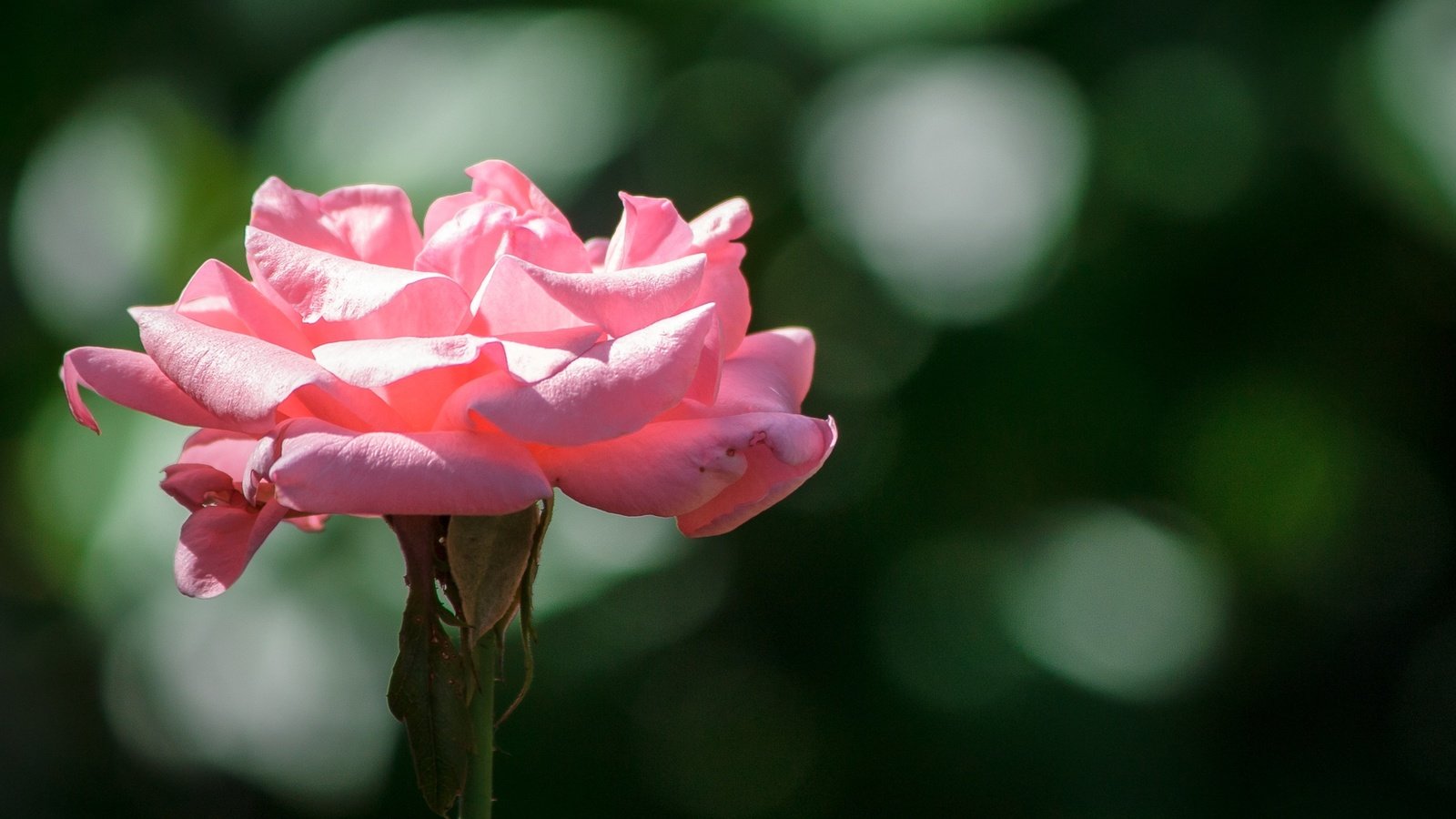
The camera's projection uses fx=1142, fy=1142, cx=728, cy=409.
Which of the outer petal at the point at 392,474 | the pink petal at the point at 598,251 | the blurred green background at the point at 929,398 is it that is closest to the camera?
the outer petal at the point at 392,474

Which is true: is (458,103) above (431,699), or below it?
below

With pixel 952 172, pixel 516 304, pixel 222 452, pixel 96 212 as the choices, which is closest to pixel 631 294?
pixel 516 304

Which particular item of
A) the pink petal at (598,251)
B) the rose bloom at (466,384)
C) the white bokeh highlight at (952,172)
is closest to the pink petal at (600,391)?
the rose bloom at (466,384)

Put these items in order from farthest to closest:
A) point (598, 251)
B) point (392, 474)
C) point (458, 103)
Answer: point (458, 103) → point (598, 251) → point (392, 474)

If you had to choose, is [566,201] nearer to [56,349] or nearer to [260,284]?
[56,349]

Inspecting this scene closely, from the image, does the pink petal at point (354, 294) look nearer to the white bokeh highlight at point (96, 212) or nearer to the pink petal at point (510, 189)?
the pink petal at point (510, 189)

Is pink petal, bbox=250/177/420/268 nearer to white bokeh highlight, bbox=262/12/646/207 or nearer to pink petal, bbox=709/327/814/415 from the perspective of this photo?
pink petal, bbox=709/327/814/415

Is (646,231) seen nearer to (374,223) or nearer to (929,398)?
(374,223)
